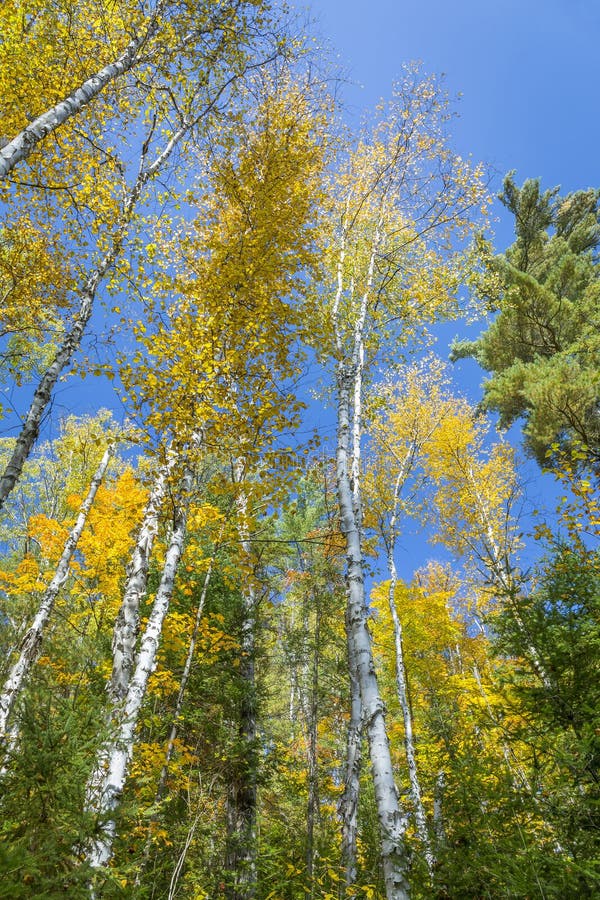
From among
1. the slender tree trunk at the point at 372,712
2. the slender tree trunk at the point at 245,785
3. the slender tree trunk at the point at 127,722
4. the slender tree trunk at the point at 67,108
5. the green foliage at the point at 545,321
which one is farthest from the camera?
the green foliage at the point at 545,321

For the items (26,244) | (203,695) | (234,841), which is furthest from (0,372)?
(234,841)

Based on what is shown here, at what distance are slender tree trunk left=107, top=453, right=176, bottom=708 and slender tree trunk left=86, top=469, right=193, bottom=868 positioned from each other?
0.11m

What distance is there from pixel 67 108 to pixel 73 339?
7.15ft

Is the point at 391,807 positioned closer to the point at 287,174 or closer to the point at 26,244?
the point at 287,174

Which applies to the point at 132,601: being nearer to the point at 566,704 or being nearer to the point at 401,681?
the point at 566,704

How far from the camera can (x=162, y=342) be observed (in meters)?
5.37

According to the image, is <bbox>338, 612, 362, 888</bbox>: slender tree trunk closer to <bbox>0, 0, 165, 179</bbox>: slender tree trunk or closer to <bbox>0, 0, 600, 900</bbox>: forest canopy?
<bbox>0, 0, 600, 900</bbox>: forest canopy

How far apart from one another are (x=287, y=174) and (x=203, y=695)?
29.5 ft

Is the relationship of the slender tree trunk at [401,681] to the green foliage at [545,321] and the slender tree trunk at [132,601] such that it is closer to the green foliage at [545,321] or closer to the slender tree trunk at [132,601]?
the green foliage at [545,321]

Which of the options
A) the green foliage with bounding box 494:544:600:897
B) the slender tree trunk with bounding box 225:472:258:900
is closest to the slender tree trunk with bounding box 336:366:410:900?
the green foliage with bounding box 494:544:600:897

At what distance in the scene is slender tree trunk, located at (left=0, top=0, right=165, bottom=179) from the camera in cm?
370

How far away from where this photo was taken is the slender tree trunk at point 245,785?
20.3 ft

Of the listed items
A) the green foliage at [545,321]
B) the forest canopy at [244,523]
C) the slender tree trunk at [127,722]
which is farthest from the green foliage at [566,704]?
the green foliage at [545,321]

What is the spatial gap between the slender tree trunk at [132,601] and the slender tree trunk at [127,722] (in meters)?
0.11
